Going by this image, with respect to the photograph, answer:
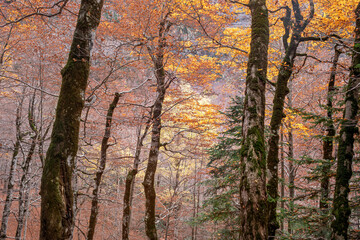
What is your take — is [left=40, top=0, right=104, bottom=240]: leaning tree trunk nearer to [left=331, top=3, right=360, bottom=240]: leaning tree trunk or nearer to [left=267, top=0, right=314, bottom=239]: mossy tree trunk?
[left=267, top=0, right=314, bottom=239]: mossy tree trunk

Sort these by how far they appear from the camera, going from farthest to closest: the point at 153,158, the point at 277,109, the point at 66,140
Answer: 1. the point at 153,158
2. the point at 277,109
3. the point at 66,140

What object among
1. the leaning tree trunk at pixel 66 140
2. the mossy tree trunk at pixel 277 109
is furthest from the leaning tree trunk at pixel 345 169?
the leaning tree trunk at pixel 66 140

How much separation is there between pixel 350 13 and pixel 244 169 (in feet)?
24.6

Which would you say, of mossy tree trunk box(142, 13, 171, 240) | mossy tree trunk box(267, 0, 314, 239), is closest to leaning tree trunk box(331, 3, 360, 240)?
mossy tree trunk box(267, 0, 314, 239)

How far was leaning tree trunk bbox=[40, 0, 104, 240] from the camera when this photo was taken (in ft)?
9.56

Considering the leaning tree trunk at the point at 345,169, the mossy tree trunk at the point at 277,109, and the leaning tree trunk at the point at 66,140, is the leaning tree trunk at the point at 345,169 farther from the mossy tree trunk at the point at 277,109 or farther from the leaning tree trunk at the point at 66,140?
the leaning tree trunk at the point at 66,140

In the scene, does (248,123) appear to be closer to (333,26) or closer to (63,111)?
(63,111)

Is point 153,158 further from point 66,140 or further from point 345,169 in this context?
point 345,169

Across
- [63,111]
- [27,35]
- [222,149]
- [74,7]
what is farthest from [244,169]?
[27,35]

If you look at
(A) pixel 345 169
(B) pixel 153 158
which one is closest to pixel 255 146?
(A) pixel 345 169

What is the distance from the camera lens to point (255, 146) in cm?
328

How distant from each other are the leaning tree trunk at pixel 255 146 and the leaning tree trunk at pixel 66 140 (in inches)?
100

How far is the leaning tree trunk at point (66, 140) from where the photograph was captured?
2.91 meters

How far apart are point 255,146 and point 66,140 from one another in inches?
113
